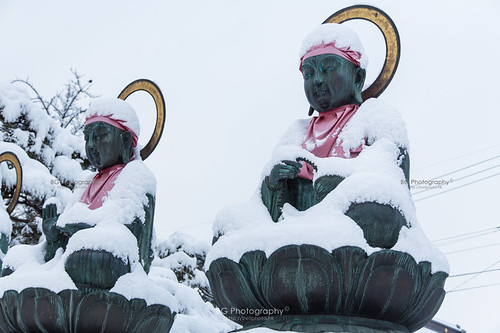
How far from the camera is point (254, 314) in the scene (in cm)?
240

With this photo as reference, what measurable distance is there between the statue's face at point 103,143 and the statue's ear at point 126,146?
25 mm

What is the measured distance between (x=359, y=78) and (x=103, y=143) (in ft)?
4.73

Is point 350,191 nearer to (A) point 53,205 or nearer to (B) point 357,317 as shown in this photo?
(B) point 357,317

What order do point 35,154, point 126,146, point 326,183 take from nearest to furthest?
point 326,183, point 126,146, point 35,154

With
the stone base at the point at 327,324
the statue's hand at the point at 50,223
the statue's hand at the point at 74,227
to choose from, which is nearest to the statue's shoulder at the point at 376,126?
the stone base at the point at 327,324

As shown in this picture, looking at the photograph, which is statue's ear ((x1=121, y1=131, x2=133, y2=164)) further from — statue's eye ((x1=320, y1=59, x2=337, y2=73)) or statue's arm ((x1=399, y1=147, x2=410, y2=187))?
statue's arm ((x1=399, y1=147, x2=410, y2=187))

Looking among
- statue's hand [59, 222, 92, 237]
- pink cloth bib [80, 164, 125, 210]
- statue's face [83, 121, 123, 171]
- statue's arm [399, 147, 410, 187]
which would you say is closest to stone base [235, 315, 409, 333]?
statue's arm [399, 147, 410, 187]

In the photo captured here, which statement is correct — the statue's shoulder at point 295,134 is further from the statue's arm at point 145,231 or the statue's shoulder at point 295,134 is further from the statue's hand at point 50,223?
the statue's hand at point 50,223

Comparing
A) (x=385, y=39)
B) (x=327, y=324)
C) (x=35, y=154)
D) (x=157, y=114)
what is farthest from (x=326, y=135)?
(x=35, y=154)

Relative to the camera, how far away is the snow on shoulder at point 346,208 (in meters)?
2.24

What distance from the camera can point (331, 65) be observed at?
296cm

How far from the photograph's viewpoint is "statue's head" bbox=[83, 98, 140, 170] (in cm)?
363

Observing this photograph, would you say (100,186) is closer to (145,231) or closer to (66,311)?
(145,231)

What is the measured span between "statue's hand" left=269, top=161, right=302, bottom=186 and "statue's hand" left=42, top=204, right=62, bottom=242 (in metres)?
1.34
